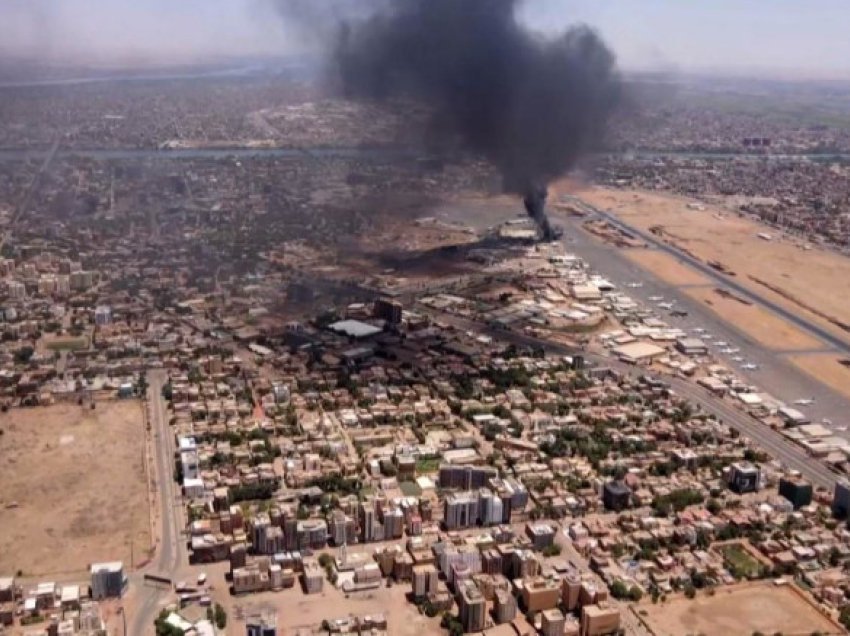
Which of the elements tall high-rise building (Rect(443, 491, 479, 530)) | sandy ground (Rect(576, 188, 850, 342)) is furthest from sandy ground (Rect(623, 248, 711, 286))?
tall high-rise building (Rect(443, 491, 479, 530))

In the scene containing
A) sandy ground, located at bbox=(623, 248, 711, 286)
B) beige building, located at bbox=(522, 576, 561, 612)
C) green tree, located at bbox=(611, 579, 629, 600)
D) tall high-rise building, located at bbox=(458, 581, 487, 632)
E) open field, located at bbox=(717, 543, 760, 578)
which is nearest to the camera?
tall high-rise building, located at bbox=(458, 581, 487, 632)

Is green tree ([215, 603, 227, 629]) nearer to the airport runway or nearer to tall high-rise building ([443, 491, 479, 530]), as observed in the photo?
tall high-rise building ([443, 491, 479, 530])

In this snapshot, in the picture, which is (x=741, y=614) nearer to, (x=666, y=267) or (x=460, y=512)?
(x=460, y=512)

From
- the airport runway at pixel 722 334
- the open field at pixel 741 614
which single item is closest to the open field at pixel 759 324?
the airport runway at pixel 722 334

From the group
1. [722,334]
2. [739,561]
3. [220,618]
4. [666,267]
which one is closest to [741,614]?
[739,561]

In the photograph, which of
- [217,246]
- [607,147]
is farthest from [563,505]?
[607,147]

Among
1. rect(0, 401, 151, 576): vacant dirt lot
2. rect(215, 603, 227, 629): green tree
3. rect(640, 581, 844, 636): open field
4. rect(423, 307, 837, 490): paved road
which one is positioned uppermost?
rect(0, 401, 151, 576): vacant dirt lot

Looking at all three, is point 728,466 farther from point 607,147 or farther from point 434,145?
point 607,147
